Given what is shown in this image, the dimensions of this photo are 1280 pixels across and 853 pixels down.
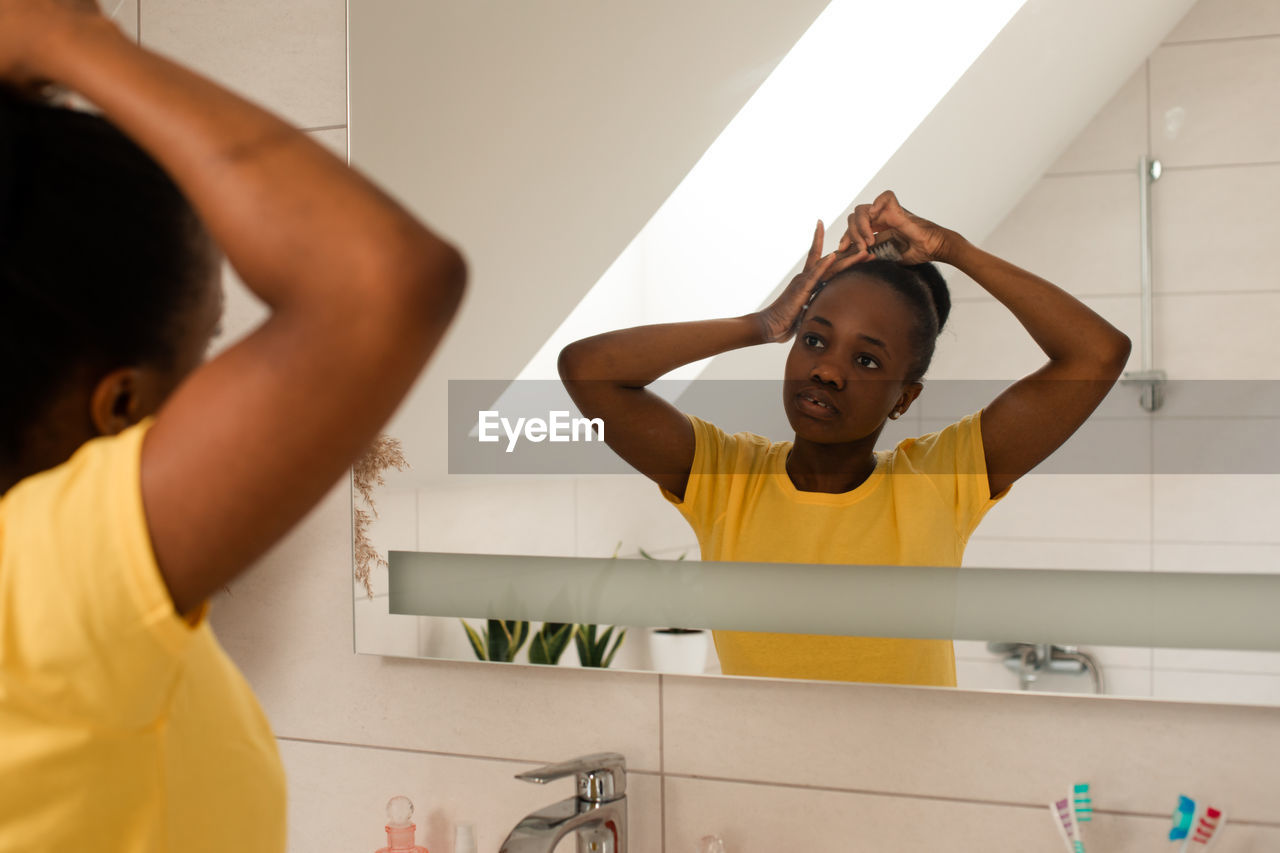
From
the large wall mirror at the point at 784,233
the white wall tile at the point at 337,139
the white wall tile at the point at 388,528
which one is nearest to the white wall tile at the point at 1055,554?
the large wall mirror at the point at 784,233

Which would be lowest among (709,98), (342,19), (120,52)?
(120,52)

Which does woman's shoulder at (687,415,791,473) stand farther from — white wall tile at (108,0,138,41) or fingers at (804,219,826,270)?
white wall tile at (108,0,138,41)

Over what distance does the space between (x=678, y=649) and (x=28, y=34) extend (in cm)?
77

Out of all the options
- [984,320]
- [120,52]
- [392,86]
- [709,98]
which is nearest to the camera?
[120,52]

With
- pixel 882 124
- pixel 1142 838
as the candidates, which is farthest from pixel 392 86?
pixel 1142 838

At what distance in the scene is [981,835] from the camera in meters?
0.95

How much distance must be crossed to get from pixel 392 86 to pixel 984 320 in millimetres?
674

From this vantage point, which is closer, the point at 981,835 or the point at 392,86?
the point at 981,835

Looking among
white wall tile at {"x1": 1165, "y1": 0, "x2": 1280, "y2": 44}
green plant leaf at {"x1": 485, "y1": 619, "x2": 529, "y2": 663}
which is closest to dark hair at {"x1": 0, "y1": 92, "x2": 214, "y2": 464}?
green plant leaf at {"x1": 485, "y1": 619, "x2": 529, "y2": 663}

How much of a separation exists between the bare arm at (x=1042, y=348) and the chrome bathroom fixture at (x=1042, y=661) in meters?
0.14

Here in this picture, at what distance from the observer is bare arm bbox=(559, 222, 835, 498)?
0.98 m

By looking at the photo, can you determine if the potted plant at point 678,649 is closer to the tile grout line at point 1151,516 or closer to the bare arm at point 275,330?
the tile grout line at point 1151,516

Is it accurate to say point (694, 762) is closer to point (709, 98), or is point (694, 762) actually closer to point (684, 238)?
point (684, 238)

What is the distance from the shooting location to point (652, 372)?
100 centimetres
